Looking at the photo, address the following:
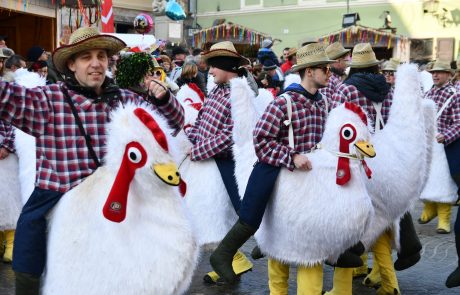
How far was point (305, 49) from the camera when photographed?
4789 millimetres

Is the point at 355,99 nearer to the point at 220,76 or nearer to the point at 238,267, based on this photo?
the point at 220,76

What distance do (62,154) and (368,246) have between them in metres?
2.75

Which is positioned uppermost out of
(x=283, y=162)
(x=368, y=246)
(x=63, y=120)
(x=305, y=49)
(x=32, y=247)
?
(x=305, y=49)

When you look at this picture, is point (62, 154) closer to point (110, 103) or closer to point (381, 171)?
point (110, 103)

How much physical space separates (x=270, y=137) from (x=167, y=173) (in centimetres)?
152

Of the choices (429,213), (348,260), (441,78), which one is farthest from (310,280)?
(429,213)

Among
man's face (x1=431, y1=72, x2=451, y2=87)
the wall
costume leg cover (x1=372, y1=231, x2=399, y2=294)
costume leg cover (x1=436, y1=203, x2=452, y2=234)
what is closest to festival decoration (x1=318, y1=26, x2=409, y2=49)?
the wall

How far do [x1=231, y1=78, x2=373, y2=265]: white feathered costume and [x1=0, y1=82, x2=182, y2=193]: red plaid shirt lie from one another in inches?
58.6

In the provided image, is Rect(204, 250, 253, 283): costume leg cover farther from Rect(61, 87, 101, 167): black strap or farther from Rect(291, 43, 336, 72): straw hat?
Rect(61, 87, 101, 167): black strap

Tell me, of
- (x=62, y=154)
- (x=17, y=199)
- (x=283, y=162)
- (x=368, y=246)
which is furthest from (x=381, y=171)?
(x=17, y=199)

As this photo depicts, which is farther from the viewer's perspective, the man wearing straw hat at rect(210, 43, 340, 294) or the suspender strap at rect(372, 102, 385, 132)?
the suspender strap at rect(372, 102, 385, 132)

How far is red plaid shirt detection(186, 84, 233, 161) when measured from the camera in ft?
19.0

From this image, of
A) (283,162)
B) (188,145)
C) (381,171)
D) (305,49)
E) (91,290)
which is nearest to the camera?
(91,290)

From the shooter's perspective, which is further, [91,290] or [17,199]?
[17,199]
